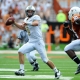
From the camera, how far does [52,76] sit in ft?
31.3

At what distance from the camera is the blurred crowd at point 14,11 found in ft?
73.9

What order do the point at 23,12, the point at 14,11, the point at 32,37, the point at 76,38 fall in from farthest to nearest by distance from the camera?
1. the point at 14,11
2. the point at 23,12
3. the point at 32,37
4. the point at 76,38

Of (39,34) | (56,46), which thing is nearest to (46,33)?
(56,46)

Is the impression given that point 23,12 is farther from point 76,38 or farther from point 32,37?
point 76,38

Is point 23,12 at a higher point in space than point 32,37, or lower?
higher

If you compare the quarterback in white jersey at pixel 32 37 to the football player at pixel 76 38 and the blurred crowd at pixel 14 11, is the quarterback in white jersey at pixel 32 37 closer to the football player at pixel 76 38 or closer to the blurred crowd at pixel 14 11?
the football player at pixel 76 38

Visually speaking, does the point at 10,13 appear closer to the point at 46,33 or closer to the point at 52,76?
the point at 46,33

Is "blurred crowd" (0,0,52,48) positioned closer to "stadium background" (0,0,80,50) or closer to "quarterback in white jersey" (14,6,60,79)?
"stadium background" (0,0,80,50)

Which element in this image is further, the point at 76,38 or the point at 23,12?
the point at 23,12

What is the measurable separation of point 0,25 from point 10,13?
0.96m

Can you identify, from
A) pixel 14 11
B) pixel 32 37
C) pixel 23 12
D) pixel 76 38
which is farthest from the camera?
pixel 14 11

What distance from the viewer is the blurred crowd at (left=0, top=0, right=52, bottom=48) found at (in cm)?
2253

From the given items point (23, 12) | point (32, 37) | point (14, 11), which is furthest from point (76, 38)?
point (14, 11)

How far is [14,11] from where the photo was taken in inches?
917
